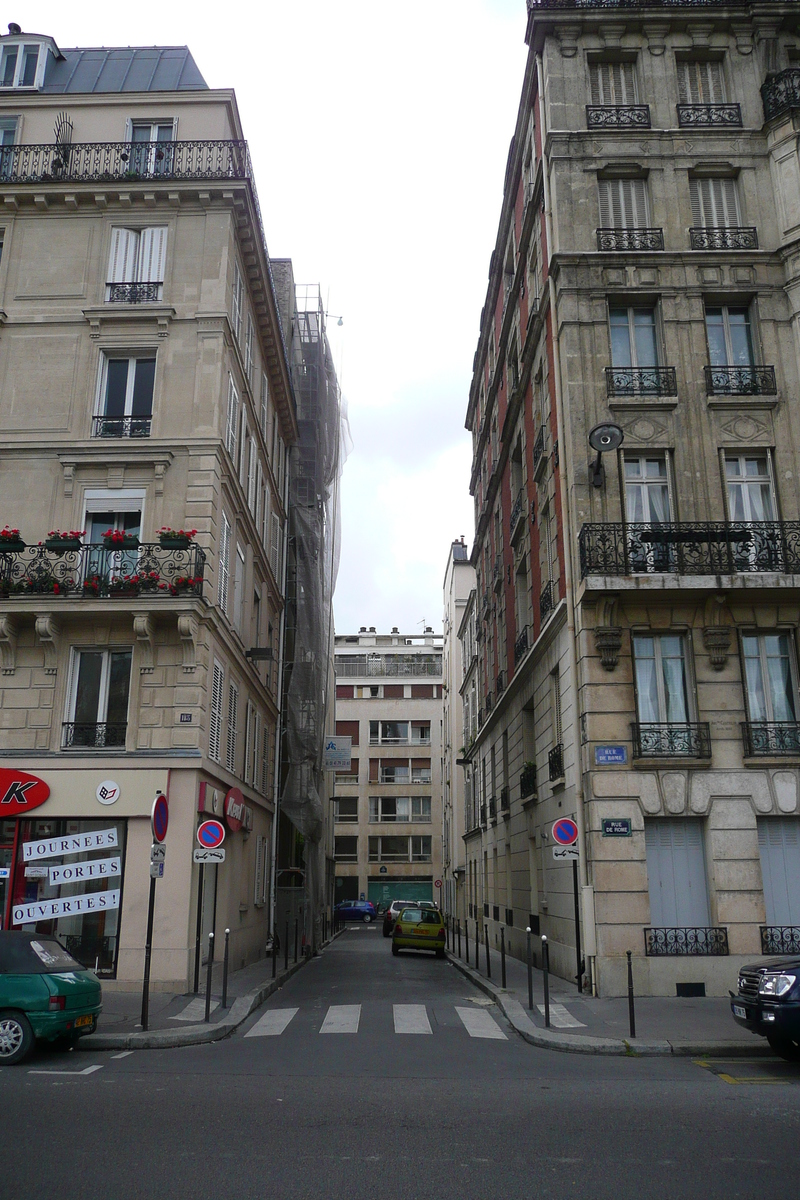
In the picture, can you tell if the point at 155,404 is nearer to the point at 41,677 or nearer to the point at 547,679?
the point at 41,677

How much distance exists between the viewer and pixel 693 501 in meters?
18.2

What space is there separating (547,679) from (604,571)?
4.35 metres

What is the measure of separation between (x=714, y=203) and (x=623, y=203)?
1.90 m

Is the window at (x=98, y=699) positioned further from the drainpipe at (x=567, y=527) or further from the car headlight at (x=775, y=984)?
the car headlight at (x=775, y=984)

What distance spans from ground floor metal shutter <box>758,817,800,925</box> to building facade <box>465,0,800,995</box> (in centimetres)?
4

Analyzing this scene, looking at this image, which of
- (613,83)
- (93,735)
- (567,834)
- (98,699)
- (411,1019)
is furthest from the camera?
(613,83)

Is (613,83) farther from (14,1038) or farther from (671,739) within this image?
(14,1038)

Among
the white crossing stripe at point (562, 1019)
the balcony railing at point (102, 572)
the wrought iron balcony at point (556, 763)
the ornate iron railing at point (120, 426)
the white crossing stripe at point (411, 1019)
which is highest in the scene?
the ornate iron railing at point (120, 426)

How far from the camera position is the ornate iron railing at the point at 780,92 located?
65.7 feet

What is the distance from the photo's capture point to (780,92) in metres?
20.3

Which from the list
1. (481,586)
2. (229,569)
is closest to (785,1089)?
(229,569)

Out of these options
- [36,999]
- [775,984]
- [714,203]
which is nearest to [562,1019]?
[775,984]

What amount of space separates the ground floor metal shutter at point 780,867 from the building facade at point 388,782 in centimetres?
4819

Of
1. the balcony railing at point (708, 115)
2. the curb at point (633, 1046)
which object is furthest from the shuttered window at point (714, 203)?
the curb at point (633, 1046)
